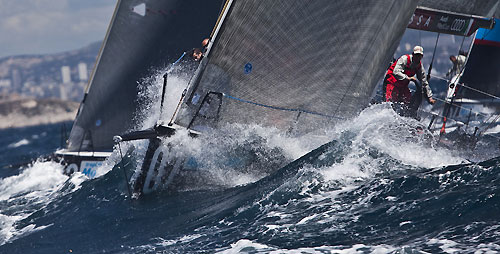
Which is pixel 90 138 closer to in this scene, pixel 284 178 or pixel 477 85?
pixel 284 178

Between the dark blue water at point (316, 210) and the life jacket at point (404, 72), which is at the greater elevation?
the life jacket at point (404, 72)

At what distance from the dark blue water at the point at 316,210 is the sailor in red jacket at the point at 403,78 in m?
0.66

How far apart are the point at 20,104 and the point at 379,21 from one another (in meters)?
51.7

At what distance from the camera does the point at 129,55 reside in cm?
1115

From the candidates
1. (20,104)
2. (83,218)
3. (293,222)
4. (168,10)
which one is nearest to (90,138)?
(168,10)

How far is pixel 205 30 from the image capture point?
424 inches

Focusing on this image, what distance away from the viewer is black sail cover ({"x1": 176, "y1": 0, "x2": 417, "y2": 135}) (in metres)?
6.56

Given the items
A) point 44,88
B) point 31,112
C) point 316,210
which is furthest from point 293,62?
point 44,88

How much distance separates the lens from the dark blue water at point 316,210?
15.3 ft

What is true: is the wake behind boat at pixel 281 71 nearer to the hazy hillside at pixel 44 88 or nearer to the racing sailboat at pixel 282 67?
the racing sailboat at pixel 282 67

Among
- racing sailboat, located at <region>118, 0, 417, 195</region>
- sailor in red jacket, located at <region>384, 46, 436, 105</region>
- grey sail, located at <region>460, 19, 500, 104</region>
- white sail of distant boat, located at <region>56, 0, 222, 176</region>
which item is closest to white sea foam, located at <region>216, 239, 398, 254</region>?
racing sailboat, located at <region>118, 0, 417, 195</region>

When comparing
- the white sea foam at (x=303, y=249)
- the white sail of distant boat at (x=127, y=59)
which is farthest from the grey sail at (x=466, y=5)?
the white sea foam at (x=303, y=249)

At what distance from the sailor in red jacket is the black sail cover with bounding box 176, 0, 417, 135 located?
0.17 m

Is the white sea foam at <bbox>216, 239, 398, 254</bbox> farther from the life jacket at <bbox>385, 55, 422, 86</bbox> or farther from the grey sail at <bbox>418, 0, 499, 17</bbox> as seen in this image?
the grey sail at <bbox>418, 0, 499, 17</bbox>
